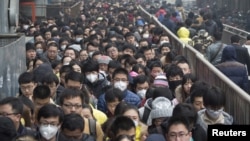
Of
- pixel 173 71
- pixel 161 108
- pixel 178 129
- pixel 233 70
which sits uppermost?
pixel 178 129

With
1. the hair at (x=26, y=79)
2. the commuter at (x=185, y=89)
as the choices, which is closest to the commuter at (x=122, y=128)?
the hair at (x=26, y=79)

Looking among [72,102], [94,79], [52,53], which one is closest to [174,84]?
[94,79]

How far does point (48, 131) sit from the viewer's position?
7.63m

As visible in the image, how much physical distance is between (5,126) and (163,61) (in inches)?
275

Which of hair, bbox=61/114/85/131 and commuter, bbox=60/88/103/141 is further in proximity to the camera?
commuter, bbox=60/88/103/141

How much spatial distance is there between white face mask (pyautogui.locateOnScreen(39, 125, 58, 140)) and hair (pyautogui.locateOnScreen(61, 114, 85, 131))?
0.58ft

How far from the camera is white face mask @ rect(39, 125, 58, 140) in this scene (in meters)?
7.64

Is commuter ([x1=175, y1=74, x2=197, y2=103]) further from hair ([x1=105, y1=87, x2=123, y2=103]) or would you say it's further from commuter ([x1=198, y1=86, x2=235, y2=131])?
commuter ([x1=198, y1=86, x2=235, y2=131])

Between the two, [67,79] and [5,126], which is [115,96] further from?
[5,126]

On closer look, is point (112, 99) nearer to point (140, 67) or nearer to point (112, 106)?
point (112, 106)

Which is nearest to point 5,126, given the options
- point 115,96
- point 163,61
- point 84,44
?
point 115,96

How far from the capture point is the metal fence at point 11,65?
12.2m

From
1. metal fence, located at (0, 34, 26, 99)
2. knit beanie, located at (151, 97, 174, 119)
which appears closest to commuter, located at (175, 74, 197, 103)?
knit beanie, located at (151, 97, 174, 119)

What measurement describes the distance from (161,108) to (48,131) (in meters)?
1.29
